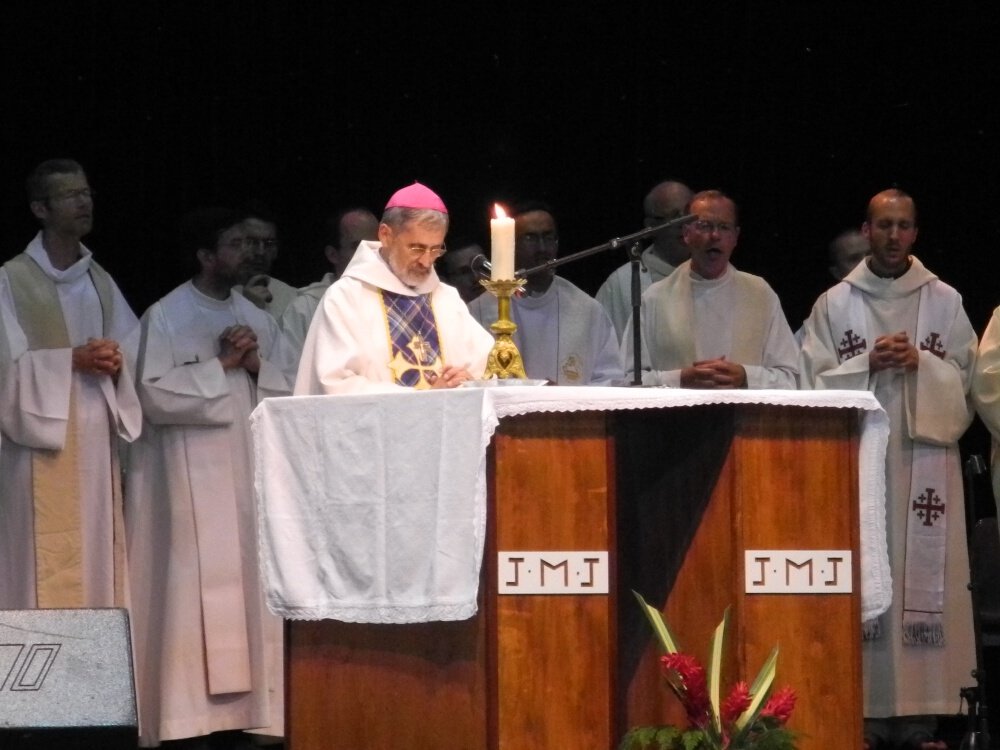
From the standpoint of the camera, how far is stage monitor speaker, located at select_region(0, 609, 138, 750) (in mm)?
4090

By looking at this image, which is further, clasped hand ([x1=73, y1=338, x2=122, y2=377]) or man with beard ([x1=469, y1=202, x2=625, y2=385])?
man with beard ([x1=469, y1=202, x2=625, y2=385])

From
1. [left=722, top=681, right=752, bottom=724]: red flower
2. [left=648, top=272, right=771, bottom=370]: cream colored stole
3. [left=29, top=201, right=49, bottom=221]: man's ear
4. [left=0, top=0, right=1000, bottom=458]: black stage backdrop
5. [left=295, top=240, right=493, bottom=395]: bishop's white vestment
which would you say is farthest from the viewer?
[left=0, top=0, right=1000, bottom=458]: black stage backdrop

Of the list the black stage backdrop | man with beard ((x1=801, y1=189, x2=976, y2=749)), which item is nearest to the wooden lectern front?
man with beard ((x1=801, y1=189, x2=976, y2=749))

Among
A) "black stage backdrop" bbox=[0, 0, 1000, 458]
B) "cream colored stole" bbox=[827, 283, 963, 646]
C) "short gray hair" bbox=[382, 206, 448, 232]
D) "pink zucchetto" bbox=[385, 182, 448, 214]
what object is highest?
"black stage backdrop" bbox=[0, 0, 1000, 458]

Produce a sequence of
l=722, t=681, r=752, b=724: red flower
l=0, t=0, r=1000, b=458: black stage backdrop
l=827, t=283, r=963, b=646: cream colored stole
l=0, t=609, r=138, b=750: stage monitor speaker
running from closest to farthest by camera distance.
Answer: l=0, t=609, r=138, b=750: stage monitor speaker, l=722, t=681, r=752, b=724: red flower, l=827, t=283, r=963, b=646: cream colored stole, l=0, t=0, r=1000, b=458: black stage backdrop

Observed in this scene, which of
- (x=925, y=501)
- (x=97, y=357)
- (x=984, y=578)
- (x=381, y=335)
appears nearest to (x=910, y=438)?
(x=925, y=501)

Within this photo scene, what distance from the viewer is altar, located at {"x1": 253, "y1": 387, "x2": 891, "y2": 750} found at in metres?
4.81

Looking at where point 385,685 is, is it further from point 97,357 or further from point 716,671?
point 97,357

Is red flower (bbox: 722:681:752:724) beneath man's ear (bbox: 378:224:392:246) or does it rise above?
beneath

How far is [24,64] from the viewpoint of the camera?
8.37m

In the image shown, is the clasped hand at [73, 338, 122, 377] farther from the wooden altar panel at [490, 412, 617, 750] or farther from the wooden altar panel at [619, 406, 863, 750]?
the wooden altar panel at [619, 406, 863, 750]

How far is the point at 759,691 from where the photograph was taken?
4738 millimetres

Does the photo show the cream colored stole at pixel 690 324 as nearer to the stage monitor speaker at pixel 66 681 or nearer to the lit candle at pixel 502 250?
the lit candle at pixel 502 250

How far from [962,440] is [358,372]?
4.52 metres
